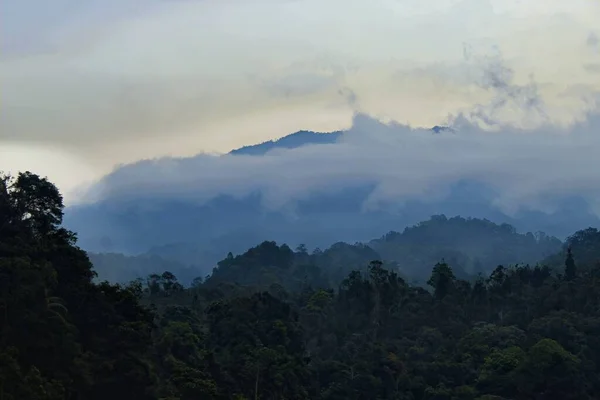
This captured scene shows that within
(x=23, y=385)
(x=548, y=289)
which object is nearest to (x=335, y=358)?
(x=548, y=289)

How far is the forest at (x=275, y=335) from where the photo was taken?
3650 cm

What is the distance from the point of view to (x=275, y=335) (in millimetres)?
58906

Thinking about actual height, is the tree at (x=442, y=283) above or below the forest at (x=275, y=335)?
above

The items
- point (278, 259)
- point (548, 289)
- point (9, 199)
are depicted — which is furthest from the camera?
point (278, 259)

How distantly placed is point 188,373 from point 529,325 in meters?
28.9

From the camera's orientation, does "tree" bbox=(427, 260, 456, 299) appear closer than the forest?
No

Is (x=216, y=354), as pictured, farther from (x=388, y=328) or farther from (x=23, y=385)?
(x=23, y=385)

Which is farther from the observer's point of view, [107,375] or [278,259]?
[278,259]

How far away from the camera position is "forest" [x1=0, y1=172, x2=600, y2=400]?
36503mm

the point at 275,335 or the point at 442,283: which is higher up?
the point at 442,283

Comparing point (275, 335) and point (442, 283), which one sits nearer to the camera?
point (275, 335)

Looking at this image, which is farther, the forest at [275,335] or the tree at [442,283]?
the tree at [442,283]

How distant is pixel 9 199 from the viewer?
42688mm

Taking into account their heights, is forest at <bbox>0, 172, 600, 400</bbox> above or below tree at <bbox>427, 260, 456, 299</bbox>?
below
